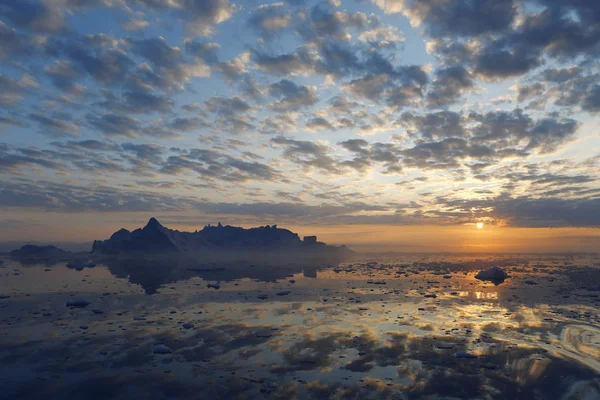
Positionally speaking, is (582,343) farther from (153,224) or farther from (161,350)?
(153,224)

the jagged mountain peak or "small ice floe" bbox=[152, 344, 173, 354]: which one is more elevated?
the jagged mountain peak

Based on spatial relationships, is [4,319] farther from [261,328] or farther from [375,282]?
[375,282]

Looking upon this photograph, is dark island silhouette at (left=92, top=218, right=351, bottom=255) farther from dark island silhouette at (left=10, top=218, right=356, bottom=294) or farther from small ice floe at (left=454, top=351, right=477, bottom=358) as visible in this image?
small ice floe at (left=454, top=351, right=477, bottom=358)

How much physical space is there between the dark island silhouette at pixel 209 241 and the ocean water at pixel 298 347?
204 feet

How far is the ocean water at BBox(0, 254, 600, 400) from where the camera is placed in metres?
9.35

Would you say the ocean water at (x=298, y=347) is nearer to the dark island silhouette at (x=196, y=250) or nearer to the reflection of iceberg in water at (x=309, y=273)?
the reflection of iceberg in water at (x=309, y=273)

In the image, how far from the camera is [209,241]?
113 meters

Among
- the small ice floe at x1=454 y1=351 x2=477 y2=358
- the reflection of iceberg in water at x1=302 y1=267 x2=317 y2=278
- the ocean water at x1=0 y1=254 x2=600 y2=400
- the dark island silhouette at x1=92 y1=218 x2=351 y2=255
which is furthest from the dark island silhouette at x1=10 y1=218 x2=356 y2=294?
the small ice floe at x1=454 y1=351 x2=477 y2=358

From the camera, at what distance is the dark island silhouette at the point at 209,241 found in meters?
83.5

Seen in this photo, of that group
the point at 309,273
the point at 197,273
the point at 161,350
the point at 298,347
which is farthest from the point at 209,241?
the point at 298,347

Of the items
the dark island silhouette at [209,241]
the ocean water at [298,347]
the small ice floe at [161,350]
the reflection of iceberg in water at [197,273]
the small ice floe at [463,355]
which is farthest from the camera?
the dark island silhouette at [209,241]

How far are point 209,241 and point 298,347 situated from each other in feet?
344

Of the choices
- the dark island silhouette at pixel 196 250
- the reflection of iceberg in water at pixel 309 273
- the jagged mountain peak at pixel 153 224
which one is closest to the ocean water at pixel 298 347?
the reflection of iceberg in water at pixel 309 273

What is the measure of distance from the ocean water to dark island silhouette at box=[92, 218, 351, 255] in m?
62.1
